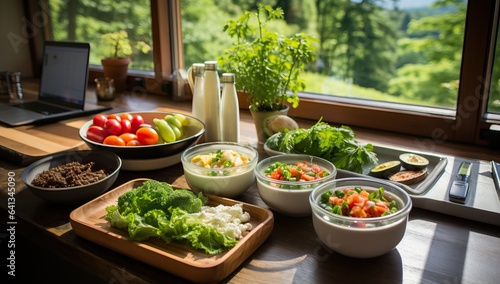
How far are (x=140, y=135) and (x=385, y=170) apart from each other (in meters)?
0.72

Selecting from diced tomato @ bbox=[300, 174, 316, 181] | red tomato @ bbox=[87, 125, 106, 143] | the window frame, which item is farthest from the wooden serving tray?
the window frame

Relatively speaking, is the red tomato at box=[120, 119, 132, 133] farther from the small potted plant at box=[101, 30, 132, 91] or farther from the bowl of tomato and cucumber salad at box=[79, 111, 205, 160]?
the small potted plant at box=[101, 30, 132, 91]

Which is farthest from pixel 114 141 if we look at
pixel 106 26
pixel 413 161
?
pixel 106 26

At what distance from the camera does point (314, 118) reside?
1.75 m

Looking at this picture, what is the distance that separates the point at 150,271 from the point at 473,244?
651 millimetres

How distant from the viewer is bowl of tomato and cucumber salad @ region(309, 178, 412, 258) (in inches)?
29.6

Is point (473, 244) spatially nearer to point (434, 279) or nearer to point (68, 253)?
point (434, 279)

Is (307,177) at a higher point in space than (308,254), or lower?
higher

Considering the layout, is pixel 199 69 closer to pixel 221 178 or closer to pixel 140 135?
pixel 140 135

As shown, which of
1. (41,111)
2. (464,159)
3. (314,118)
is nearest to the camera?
(464,159)

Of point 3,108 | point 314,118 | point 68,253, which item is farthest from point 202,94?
point 3,108

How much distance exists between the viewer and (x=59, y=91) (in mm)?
2012

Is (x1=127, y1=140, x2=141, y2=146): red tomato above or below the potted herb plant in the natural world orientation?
below

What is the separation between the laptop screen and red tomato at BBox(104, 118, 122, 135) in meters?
0.65
